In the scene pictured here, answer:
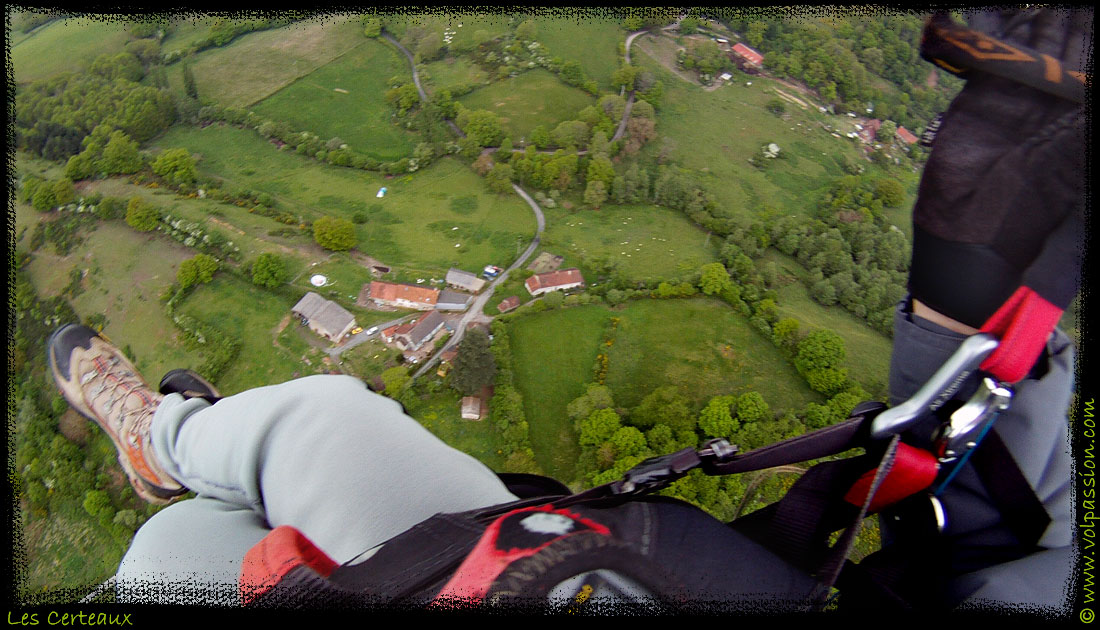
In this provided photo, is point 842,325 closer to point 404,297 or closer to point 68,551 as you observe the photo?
point 404,297

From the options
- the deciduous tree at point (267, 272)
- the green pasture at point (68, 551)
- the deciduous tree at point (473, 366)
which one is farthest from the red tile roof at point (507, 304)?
the green pasture at point (68, 551)

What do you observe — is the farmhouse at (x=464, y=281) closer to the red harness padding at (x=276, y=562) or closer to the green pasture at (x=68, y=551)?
the green pasture at (x=68, y=551)

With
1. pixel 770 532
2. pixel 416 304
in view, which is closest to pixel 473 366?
pixel 416 304

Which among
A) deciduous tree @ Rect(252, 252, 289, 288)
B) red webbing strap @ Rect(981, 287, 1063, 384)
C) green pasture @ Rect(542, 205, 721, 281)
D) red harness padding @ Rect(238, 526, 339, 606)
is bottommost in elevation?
deciduous tree @ Rect(252, 252, 289, 288)

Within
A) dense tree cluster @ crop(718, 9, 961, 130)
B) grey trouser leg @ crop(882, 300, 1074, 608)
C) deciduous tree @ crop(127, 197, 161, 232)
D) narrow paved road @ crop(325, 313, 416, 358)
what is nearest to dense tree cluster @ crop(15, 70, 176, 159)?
deciduous tree @ crop(127, 197, 161, 232)

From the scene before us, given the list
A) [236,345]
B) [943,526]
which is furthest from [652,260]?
[943,526]

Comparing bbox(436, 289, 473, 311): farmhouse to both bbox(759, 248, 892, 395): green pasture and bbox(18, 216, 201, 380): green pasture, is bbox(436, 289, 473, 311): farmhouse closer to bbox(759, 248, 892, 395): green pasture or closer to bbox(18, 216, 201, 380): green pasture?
bbox(18, 216, 201, 380): green pasture

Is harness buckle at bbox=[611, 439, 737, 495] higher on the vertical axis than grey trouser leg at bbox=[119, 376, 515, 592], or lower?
higher

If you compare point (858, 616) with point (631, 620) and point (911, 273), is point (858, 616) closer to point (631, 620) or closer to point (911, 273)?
point (631, 620)
